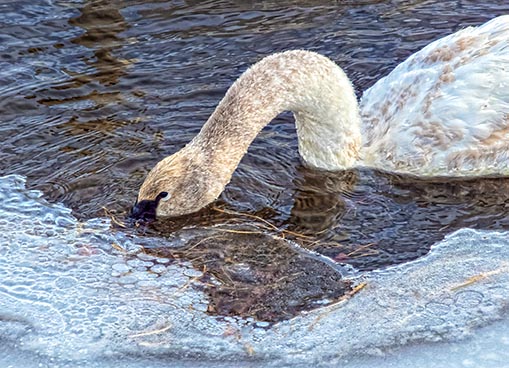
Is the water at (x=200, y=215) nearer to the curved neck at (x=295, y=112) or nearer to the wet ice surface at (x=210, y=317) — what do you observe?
the wet ice surface at (x=210, y=317)

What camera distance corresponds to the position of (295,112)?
7238 mm

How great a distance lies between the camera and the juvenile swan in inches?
262

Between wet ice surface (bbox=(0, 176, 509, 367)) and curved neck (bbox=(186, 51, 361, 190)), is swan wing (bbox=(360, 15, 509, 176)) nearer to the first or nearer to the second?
curved neck (bbox=(186, 51, 361, 190))

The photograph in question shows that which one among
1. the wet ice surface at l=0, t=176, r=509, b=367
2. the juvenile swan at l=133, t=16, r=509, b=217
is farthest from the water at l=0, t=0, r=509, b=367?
the juvenile swan at l=133, t=16, r=509, b=217

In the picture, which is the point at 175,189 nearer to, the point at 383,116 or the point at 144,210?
the point at 144,210

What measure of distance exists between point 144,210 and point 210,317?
1226mm

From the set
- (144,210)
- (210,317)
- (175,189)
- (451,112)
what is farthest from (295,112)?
(210,317)

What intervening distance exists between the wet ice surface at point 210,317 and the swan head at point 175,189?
30cm

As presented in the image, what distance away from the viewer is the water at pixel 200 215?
17.2 ft

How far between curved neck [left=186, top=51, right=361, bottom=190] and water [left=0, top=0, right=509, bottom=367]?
18 cm

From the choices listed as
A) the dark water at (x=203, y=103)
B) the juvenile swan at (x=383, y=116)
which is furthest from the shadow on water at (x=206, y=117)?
the juvenile swan at (x=383, y=116)

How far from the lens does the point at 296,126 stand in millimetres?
7293

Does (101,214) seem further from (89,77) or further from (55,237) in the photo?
(89,77)

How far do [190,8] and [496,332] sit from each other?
492 cm
